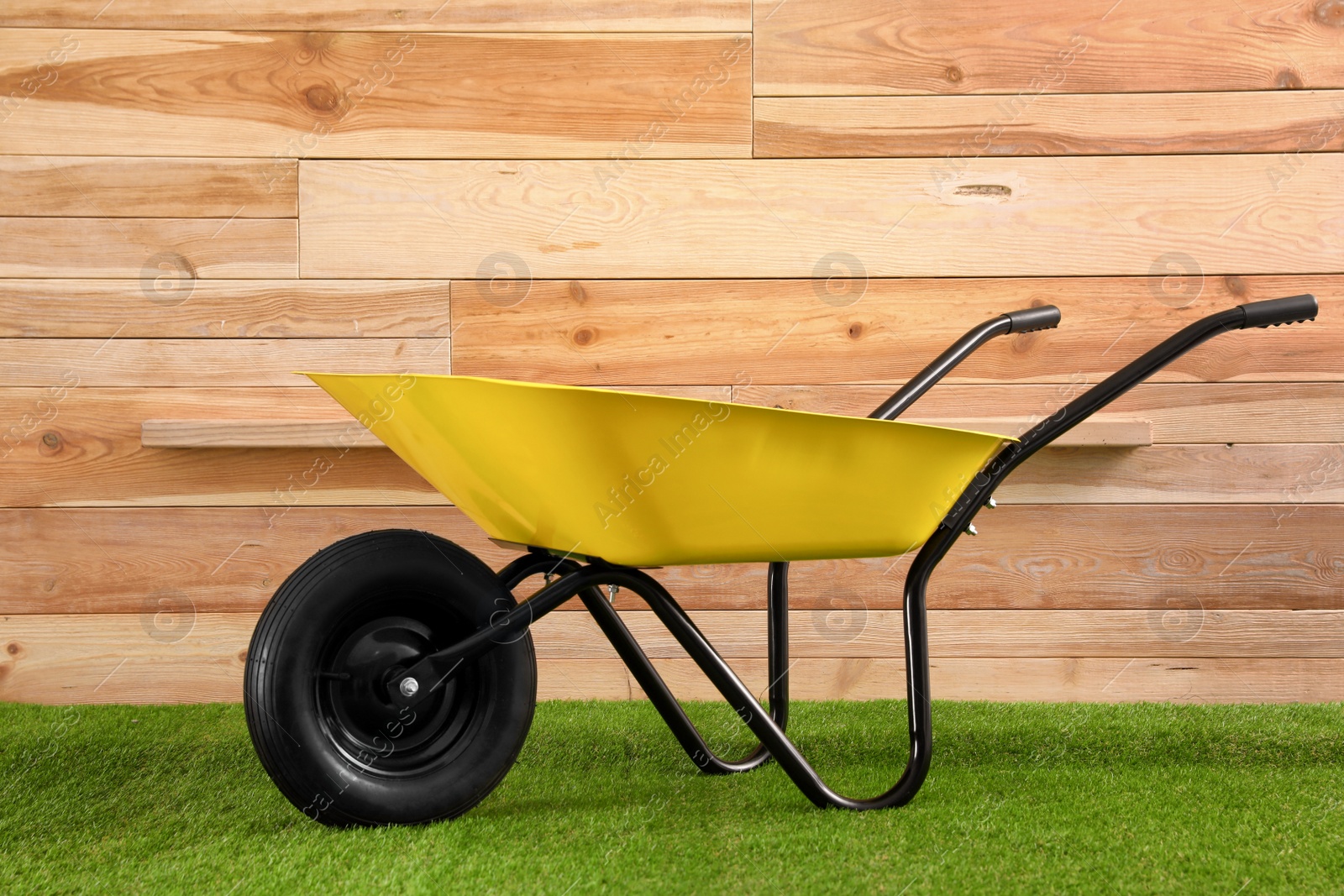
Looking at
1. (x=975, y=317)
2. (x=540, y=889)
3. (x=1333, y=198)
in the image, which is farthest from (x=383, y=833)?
(x=1333, y=198)

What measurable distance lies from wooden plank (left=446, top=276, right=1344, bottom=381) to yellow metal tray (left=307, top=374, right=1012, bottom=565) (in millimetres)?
619

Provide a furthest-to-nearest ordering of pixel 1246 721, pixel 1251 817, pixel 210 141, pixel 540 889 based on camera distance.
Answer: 1. pixel 210 141
2. pixel 1246 721
3. pixel 1251 817
4. pixel 540 889

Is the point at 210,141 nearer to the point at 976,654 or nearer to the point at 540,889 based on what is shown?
the point at 540,889

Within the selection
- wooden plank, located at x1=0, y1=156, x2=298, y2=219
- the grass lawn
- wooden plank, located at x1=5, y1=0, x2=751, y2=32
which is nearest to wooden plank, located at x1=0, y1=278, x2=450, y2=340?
wooden plank, located at x1=0, y1=156, x2=298, y2=219

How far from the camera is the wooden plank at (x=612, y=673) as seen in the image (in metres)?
1.49

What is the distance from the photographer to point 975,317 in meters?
1.51

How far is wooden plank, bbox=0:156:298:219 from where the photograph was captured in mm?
1480

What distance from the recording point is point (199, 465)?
4.89ft

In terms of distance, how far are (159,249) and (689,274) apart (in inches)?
35.7

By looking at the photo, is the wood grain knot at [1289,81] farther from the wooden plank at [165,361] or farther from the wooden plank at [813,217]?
the wooden plank at [165,361]

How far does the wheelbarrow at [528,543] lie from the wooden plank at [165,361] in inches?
26.8

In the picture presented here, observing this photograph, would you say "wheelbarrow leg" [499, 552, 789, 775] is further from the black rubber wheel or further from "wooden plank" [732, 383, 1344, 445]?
"wooden plank" [732, 383, 1344, 445]

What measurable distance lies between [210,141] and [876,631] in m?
1.43

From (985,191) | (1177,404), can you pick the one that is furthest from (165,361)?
Answer: (1177,404)
